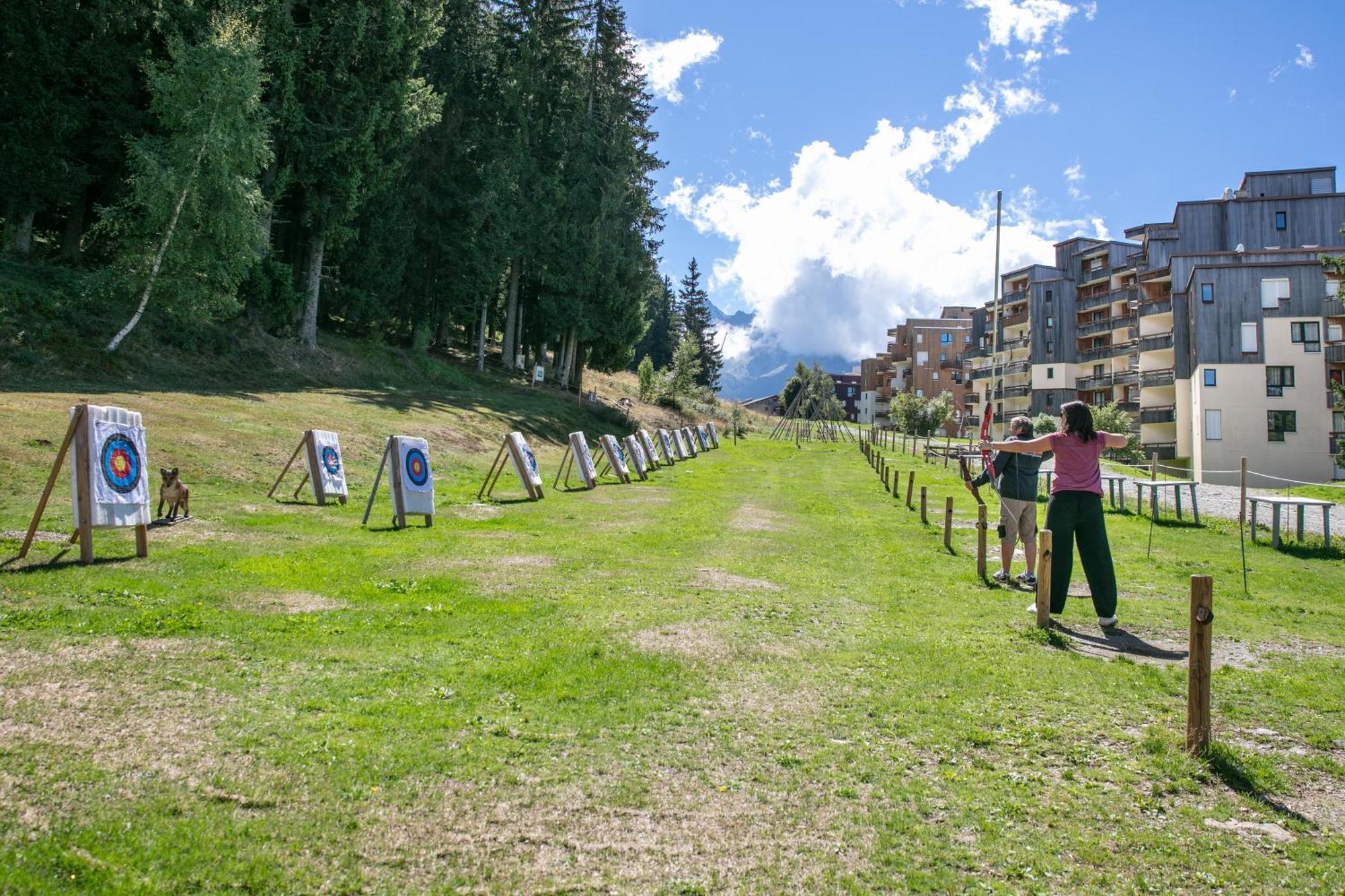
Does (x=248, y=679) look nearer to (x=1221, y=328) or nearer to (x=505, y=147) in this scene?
(x=505, y=147)

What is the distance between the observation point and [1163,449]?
59.2 metres

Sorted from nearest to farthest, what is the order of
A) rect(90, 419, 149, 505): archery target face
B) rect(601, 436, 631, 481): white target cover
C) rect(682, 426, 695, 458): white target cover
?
rect(90, 419, 149, 505): archery target face, rect(601, 436, 631, 481): white target cover, rect(682, 426, 695, 458): white target cover

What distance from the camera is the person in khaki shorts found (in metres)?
11.2

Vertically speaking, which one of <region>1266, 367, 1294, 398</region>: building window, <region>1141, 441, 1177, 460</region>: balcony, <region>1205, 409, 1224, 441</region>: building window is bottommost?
<region>1141, 441, 1177, 460</region>: balcony

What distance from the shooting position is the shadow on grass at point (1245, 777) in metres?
4.83

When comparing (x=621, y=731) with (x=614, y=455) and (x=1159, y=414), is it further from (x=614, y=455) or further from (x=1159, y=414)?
(x=1159, y=414)

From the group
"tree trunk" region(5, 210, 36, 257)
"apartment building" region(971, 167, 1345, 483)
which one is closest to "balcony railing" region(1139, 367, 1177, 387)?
"apartment building" region(971, 167, 1345, 483)

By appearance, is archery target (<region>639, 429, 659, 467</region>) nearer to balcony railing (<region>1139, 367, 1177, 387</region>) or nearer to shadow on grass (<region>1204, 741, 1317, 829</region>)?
shadow on grass (<region>1204, 741, 1317, 829</region>)

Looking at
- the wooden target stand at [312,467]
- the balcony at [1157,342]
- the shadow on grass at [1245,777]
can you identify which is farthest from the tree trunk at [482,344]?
the balcony at [1157,342]

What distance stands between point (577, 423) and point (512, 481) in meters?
17.2

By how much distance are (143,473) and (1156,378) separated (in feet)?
213

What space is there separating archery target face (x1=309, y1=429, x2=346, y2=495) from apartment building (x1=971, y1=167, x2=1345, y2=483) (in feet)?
63.3

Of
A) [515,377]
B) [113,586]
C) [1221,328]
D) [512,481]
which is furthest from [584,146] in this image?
[113,586]

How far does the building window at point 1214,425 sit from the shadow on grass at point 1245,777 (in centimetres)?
4872
